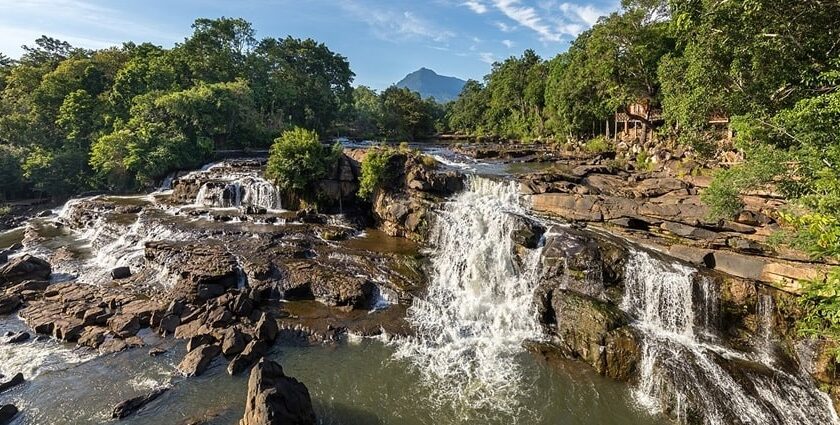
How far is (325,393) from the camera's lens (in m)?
12.2

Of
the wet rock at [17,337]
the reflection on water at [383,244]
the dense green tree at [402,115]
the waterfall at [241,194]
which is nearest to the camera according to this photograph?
the wet rock at [17,337]

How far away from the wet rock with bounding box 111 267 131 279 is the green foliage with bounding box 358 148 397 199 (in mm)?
12553

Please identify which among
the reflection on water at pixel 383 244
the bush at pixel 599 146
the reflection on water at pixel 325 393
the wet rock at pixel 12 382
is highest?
the bush at pixel 599 146

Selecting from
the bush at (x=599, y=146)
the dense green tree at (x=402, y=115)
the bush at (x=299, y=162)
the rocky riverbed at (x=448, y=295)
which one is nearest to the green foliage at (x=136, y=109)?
the rocky riverbed at (x=448, y=295)

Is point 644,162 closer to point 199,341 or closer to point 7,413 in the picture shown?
point 199,341

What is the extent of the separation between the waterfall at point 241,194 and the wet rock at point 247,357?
1449 centimetres

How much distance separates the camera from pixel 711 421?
11000mm

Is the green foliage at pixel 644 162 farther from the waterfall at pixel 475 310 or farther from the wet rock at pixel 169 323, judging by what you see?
the wet rock at pixel 169 323

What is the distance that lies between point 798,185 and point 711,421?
7.91m

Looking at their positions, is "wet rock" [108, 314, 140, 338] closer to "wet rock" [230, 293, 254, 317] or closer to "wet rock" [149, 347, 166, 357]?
"wet rock" [149, 347, 166, 357]

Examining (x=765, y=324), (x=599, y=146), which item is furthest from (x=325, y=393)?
(x=599, y=146)

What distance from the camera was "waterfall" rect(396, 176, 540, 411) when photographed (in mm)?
12805

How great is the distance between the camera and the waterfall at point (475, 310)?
42.0 ft

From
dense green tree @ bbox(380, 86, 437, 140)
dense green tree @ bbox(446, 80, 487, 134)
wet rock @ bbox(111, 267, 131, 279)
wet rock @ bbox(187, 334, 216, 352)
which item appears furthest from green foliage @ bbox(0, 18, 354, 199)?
dense green tree @ bbox(446, 80, 487, 134)
